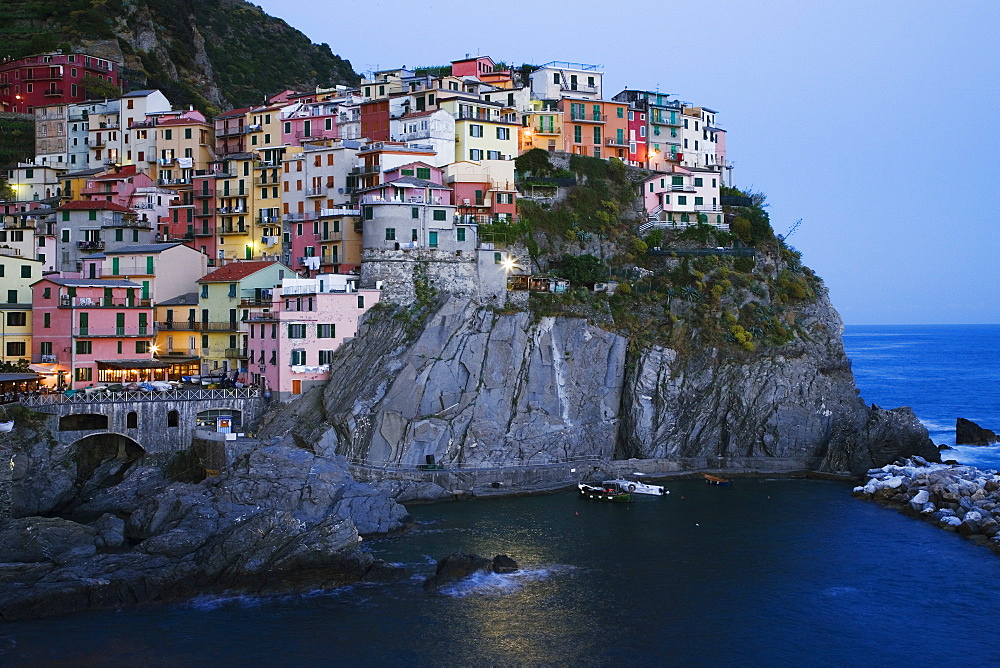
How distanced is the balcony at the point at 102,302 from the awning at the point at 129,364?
4.02m

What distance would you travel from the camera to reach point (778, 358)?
254ft

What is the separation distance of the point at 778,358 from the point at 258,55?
316ft

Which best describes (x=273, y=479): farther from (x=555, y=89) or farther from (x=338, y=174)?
(x=555, y=89)

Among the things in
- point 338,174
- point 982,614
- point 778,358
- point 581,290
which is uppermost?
point 338,174

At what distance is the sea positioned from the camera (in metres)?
42.7

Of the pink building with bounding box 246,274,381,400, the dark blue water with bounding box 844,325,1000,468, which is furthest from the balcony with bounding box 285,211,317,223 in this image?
the dark blue water with bounding box 844,325,1000,468

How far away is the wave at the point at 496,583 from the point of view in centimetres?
4888

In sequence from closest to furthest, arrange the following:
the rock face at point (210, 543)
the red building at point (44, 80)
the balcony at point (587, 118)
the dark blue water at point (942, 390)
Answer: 1. the rock face at point (210, 543)
2. the dark blue water at point (942, 390)
3. the balcony at point (587, 118)
4. the red building at point (44, 80)

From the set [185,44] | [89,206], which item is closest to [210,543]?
[89,206]

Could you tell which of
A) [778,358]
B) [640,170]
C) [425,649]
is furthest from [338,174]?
[425,649]

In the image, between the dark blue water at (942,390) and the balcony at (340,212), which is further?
the dark blue water at (942,390)

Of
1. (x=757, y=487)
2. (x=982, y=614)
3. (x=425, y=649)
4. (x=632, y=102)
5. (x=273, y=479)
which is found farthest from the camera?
(x=632, y=102)

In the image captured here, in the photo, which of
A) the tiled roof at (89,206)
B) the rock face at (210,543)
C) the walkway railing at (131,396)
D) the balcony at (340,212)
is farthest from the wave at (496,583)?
the tiled roof at (89,206)

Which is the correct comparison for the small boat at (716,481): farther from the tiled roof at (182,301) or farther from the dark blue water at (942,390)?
the tiled roof at (182,301)
